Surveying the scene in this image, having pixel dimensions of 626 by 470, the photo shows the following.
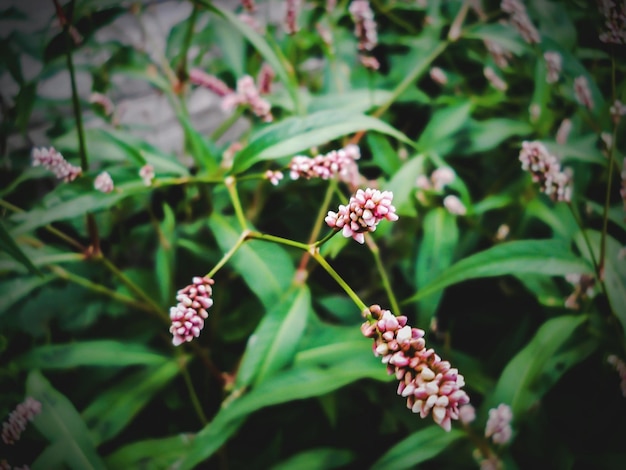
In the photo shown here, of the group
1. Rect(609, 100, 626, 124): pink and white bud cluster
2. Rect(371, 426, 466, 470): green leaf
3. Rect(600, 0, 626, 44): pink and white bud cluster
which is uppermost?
Rect(600, 0, 626, 44): pink and white bud cluster

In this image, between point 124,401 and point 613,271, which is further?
point 124,401

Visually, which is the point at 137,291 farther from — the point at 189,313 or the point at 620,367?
the point at 620,367

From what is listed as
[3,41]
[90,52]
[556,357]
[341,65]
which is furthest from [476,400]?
[90,52]

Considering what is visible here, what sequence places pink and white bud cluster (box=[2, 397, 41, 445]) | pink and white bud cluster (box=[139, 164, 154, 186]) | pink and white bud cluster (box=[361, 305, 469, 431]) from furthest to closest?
pink and white bud cluster (box=[139, 164, 154, 186]) → pink and white bud cluster (box=[2, 397, 41, 445]) → pink and white bud cluster (box=[361, 305, 469, 431])

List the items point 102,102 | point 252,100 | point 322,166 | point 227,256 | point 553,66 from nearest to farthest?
point 227,256 → point 322,166 → point 553,66 → point 252,100 → point 102,102

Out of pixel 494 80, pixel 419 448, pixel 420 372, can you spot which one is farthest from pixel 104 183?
pixel 494 80

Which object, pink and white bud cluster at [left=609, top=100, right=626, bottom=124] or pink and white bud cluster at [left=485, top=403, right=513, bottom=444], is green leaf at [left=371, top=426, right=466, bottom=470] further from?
pink and white bud cluster at [left=609, top=100, right=626, bottom=124]

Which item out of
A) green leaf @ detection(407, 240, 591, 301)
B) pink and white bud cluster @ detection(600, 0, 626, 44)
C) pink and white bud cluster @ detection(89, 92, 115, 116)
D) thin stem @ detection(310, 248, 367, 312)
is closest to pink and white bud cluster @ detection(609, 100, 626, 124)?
pink and white bud cluster @ detection(600, 0, 626, 44)
